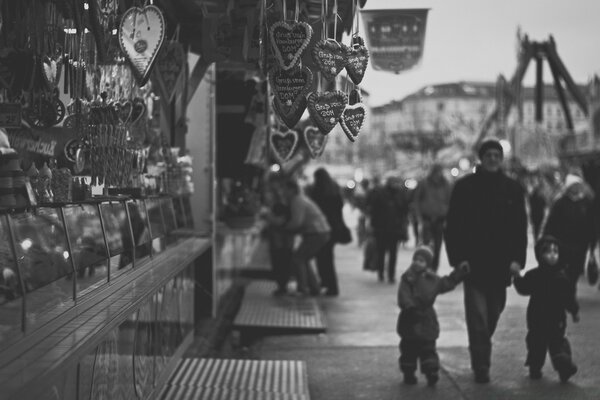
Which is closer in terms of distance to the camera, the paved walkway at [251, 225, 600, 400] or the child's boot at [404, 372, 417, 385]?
the paved walkway at [251, 225, 600, 400]

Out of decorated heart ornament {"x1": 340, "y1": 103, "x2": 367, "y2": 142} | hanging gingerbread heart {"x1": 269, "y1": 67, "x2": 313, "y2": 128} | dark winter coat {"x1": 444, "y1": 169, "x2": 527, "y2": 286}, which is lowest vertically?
dark winter coat {"x1": 444, "y1": 169, "x2": 527, "y2": 286}

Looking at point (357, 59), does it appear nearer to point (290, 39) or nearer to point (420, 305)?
point (290, 39)

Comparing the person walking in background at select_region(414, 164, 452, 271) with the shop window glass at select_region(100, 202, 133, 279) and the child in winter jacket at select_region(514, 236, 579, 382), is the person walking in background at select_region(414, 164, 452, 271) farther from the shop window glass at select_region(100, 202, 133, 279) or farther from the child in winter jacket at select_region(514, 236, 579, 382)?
the shop window glass at select_region(100, 202, 133, 279)

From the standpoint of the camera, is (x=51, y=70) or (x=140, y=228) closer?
(x=51, y=70)

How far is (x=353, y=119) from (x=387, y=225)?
938cm

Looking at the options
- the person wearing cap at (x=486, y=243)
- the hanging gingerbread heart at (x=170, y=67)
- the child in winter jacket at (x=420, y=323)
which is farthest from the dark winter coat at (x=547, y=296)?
the hanging gingerbread heart at (x=170, y=67)

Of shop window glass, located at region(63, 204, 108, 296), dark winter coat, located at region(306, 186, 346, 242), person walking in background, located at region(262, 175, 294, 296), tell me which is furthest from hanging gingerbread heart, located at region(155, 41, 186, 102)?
dark winter coat, located at region(306, 186, 346, 242)

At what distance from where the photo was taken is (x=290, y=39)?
16.4ft

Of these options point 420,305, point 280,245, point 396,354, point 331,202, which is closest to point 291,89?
point 420,305

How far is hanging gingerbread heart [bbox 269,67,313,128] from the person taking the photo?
5102 mm

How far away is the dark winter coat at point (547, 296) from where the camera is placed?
282 inches

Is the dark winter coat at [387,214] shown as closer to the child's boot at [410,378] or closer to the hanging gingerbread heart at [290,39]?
the child's boot at [410,378]

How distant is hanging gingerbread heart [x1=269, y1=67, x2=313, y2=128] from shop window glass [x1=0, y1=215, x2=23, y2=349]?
7.23ft

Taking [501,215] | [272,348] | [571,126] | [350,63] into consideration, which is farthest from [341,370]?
[571,126]
